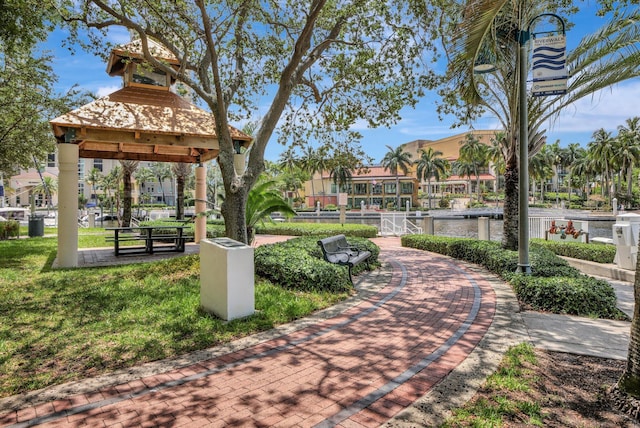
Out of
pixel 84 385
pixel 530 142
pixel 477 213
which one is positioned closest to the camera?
pixel 84 385

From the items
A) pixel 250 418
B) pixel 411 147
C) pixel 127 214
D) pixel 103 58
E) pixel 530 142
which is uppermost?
pixel 411 147

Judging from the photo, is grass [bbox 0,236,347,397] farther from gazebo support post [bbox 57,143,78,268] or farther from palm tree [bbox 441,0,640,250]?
palm tree [bbox 441,0,640,250]

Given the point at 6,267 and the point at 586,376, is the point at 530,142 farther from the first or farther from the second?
the point at 6,267

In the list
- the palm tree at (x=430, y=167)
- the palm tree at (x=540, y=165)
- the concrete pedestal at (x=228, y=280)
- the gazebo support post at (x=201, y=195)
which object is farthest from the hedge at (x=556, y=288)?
the palm tree at (x=430, y=167)

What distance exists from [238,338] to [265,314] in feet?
2.61

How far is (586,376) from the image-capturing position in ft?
12.5

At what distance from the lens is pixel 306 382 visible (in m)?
3.75

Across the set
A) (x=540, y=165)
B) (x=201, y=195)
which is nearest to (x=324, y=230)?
(x=201, y=195)

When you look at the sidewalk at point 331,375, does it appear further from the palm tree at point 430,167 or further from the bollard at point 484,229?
the palm tree at point 430,167

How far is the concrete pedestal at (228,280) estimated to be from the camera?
17.6 ft

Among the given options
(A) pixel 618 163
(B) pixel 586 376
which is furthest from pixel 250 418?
(A) pixel 618 163

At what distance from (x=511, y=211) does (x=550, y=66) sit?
432 cm

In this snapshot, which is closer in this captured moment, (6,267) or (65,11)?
(65,11)

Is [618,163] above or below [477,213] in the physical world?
above
